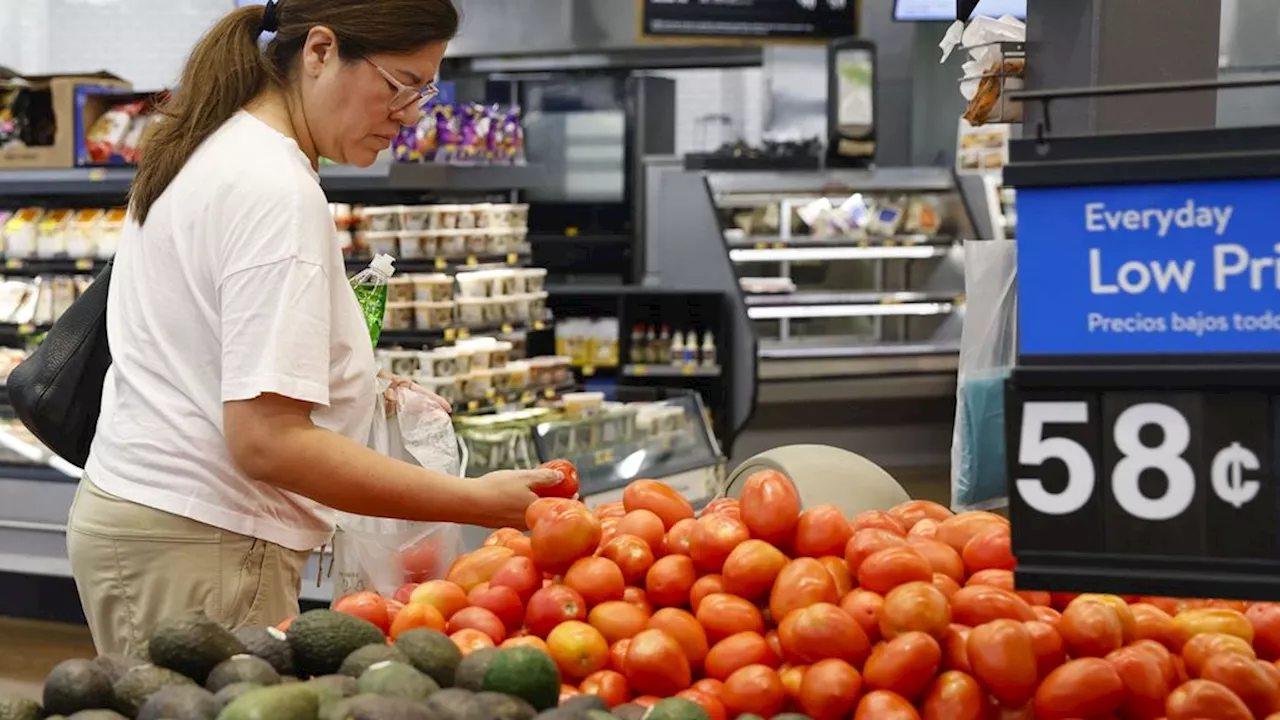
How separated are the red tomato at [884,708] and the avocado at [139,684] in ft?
2.25

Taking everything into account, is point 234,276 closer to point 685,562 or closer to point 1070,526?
point 685,562

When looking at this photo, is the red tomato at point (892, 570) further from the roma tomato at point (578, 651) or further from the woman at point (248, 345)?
the woman at point (248, 345)

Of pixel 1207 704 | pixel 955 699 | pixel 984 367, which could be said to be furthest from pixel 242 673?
pixel 984 367

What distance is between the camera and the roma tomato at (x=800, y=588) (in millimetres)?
1733

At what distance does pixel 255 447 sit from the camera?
2029 mm

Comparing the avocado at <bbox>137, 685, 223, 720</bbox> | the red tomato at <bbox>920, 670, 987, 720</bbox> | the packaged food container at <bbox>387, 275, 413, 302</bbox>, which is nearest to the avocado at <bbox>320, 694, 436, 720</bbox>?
the avocado at <bbox>137, 685, 223, 720</bbox>

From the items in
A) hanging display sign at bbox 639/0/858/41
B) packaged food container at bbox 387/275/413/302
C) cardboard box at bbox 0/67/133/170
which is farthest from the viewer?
hanging display sign at bbox 639/0/858/41

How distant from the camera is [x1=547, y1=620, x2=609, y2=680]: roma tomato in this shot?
1743 mm

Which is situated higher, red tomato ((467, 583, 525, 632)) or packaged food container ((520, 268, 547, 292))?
packaged food container ((520, 268, 547, 292))

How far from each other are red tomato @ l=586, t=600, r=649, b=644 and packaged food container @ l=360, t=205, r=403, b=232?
4675 millimetres

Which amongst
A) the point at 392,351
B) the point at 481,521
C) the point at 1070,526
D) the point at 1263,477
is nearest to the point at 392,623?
the point at 481,521

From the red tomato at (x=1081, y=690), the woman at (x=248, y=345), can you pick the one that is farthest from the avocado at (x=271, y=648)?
the red tomato at (x=1081, y=690)

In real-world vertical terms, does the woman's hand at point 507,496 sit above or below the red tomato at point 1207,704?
above

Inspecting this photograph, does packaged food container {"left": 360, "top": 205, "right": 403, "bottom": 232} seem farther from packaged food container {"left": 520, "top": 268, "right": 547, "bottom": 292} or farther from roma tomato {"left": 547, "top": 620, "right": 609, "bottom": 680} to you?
roma tomato {"left": 547, "top": 620, "right": 609, "bottom": 680}
